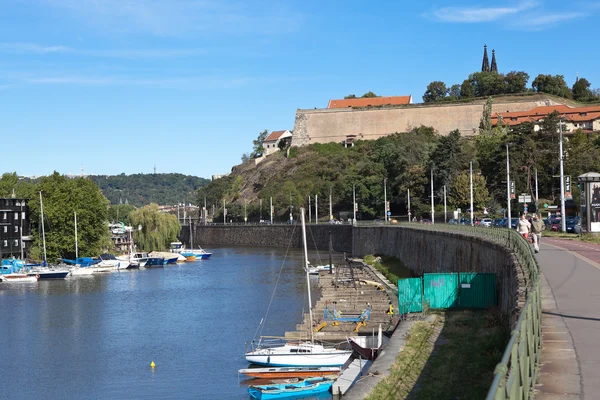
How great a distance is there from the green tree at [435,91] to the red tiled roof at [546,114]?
2876cm

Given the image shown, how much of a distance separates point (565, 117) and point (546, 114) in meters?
10.1

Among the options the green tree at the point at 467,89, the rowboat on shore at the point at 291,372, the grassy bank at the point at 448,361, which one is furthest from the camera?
the green tree at the point at 467,89

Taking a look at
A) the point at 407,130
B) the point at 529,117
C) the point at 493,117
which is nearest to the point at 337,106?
the point at 407,130

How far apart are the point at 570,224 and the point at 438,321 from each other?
126 feet

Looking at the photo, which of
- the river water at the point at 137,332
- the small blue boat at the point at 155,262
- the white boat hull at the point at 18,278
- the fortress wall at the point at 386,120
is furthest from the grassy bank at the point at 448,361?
the fortress wall at the point at 386,120

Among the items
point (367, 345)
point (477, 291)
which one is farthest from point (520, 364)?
point (367, 345)

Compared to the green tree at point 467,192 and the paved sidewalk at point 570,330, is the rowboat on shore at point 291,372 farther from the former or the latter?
the green tree at point 467,192

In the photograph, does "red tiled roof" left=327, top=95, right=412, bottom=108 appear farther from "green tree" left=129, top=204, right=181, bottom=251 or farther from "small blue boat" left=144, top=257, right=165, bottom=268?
"small blue boat" left=144, top=257, right=165, bottom=268

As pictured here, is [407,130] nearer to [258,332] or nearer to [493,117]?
[493,117]

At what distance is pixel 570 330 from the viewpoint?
622 inches

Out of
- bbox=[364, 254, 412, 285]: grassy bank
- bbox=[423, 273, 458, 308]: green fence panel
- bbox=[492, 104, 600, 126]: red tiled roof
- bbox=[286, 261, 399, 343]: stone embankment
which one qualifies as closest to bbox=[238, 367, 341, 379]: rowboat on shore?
bbox=[286, 261, 399, 343]: stone embankment

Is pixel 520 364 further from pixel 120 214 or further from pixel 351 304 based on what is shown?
pixel 120 214

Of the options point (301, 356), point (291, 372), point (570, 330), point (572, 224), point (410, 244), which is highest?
point (572, 224)

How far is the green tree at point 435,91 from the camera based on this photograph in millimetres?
176500
